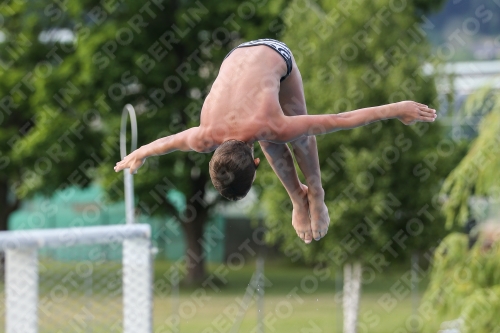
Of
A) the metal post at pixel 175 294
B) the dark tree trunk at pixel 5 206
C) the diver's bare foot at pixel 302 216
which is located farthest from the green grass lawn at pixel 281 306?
the diver's bare foot at pixel 302 216

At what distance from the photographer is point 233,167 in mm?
3443

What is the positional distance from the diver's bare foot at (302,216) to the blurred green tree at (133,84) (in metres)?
13.0

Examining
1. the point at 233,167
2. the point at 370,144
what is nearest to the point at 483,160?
the point at 370,144

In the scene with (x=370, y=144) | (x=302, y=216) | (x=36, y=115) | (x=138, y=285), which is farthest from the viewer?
(x=36, y=115)

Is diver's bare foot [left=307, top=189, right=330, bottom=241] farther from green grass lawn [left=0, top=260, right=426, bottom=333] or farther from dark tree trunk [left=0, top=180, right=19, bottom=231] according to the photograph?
dark tree trunk [left=0, top=180, right=19, bottom=231]

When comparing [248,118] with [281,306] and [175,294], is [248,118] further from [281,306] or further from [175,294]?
[175,294]

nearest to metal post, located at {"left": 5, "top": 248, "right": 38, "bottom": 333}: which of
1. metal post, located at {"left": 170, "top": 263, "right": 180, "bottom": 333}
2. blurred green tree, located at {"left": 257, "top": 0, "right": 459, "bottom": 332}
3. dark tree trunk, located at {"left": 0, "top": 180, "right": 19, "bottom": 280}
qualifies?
blurred green tree, located at {"left": 257, "top": 0, "right": 459, "bottom": 332}

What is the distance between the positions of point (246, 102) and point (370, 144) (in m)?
10.4

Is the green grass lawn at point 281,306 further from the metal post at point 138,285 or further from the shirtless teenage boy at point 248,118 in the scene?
the shirtless teenage boy at point 248,118

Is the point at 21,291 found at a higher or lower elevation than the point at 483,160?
lower

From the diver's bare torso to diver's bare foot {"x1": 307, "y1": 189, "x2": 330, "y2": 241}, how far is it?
3.06 ft

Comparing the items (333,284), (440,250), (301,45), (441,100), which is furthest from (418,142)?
(333,284)

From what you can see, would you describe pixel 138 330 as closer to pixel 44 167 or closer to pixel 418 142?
pixel 418 142

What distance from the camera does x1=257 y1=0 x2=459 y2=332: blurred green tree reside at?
13664 millimetres
